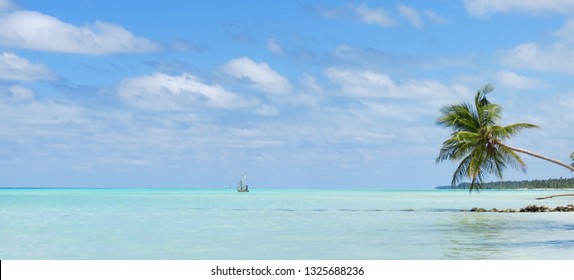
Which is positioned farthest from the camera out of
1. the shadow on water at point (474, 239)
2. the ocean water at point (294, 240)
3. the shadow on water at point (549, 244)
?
the shadow on water at point (549, 244)

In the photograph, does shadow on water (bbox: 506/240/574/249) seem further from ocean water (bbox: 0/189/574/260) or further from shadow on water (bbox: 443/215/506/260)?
shadow on water (bbox: 443/215/506/260)

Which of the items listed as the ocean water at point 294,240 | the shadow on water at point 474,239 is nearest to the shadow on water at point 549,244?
the ocean water at point 294,240

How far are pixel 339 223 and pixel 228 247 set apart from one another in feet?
33.4

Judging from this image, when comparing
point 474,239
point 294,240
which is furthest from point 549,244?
point 294,240

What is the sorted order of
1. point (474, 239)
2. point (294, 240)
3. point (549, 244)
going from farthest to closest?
point (294, 240) < point (474, 239) < point (549, 244)

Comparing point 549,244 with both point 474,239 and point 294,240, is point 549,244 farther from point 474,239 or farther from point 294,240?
point 294,240

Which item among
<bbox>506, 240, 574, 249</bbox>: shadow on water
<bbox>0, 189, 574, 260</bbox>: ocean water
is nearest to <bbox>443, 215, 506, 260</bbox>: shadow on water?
<bbox>0, 189, 574, 260</bbox>: ocean water

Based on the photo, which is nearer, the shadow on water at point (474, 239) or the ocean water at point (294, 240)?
the shadow on water at point (474, 239)

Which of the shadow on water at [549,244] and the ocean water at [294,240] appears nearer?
the ocean water at [294,240]

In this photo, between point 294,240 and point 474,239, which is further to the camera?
point 294,240

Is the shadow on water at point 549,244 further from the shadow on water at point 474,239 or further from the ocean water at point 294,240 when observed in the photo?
the shadow on water at point 474,239

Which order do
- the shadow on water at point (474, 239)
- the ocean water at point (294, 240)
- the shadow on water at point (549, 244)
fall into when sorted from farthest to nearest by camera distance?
the shadow on water at point (549, 244) → the ocean water at point (294, 240) → the shadow on water at point (474, 239)

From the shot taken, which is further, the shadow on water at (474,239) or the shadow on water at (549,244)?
the shadow on water at (549,244)

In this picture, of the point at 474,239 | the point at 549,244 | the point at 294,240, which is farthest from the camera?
the point at 294,240
